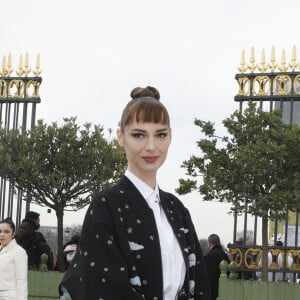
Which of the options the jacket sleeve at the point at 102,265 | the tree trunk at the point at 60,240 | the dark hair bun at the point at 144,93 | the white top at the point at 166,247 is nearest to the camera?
the jacket sleeve at the point at 102,265

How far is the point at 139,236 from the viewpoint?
103 inches

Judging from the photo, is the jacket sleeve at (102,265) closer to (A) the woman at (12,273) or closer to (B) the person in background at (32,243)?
(A) the woman at (12,273)

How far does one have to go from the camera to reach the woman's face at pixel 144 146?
106 inches

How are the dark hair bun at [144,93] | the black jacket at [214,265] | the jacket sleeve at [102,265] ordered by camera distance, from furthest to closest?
1. the black jacket at [214,265]
2. the dark hair bun at [144,93]
3. the jacket sleeve at [102,265]

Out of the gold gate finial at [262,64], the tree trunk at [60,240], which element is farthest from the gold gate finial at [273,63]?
the tree trunk at [60,240]

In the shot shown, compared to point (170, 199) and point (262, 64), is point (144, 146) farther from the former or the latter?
point (262, 64)

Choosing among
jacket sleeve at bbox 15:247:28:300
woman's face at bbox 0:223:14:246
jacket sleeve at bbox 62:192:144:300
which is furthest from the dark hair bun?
woman's face at bbox 0:223:14:246

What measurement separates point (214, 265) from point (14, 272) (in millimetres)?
3845

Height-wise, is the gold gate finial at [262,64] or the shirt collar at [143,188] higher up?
the gold gate finial at [262,64]

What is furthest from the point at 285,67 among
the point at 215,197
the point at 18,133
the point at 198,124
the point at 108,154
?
the point at 18,133

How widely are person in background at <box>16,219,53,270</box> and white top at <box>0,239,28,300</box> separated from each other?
7.77 ft

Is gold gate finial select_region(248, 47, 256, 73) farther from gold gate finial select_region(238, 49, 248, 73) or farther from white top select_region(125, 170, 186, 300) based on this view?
white top select_region(125, 170, 186, 300)

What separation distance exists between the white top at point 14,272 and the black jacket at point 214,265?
12.2ft

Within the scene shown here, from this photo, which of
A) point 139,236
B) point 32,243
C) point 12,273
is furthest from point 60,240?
point 139,236
